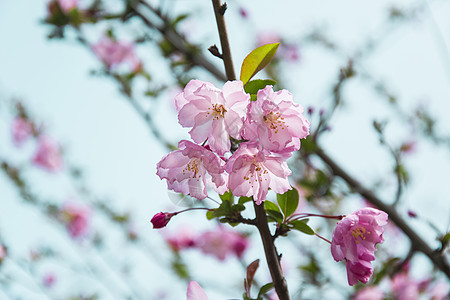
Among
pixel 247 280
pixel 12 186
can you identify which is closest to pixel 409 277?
pixel 247 280

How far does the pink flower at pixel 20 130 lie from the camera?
173 inches

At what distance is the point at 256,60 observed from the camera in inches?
35.5

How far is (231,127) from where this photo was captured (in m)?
0.85

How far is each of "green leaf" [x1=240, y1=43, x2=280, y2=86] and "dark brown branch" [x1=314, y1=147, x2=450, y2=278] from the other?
1.11 metres

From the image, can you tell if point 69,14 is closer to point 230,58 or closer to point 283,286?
point 230,58

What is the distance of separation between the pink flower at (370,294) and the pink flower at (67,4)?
2.66 m

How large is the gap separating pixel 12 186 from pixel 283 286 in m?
3.94

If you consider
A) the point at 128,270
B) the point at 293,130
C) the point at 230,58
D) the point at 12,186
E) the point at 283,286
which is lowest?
the point at 283,286

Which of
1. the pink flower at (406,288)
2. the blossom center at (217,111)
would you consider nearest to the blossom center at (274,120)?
the blossom center at (217,111)

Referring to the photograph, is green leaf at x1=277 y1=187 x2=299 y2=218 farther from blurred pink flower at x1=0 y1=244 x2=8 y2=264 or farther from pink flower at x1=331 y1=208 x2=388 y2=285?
blurred pink flower at x1=0 y1=244 x2=8 y2=264

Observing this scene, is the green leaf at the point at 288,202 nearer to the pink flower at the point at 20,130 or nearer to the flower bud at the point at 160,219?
the flower bud at the point at 160,219

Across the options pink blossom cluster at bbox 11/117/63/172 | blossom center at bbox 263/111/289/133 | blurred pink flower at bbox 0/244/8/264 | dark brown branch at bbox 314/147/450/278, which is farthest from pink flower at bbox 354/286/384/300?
pink blossom cluster at bbox 11/117/63/172

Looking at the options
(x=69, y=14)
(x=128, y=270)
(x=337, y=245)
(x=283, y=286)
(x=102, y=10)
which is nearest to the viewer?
(x=283, y=286)

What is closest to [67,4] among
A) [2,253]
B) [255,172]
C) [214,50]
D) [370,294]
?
[2,253]
